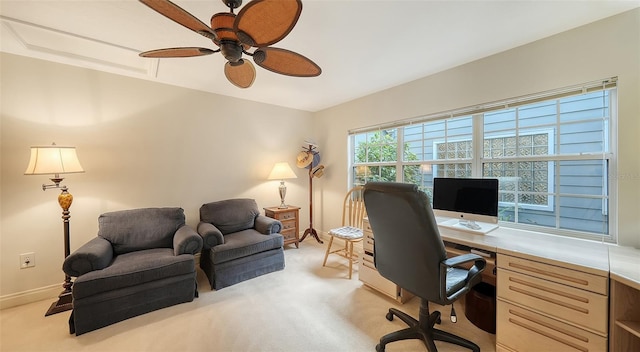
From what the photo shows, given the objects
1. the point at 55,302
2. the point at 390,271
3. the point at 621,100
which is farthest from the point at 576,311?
the point at 55,302

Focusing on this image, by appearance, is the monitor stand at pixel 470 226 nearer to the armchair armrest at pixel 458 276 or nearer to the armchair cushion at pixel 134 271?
the armchair armrest at pixel 458 276

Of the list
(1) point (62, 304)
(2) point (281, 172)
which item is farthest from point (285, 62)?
(1) point (62, 304)

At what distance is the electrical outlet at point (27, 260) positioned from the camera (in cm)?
212

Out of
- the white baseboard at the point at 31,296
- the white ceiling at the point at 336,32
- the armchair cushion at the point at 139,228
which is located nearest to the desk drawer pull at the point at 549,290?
the white ceiling at the point at 336,32

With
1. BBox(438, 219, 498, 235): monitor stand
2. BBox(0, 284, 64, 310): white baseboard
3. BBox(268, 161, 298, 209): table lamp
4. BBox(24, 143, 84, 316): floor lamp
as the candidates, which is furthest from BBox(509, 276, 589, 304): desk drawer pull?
BBox(0, 284, 64, 310): white baseboard

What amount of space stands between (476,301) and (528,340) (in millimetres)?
417

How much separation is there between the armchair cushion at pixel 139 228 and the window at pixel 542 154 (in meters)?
3.16

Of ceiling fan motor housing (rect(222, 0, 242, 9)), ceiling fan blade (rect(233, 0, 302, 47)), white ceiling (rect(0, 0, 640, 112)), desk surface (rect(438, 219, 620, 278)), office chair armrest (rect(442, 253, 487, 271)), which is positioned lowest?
office chair armrest (rect(442, 253, 487, 271))

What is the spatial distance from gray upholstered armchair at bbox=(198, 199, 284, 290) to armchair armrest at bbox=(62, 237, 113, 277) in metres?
0.80

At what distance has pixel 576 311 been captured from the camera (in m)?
1.27

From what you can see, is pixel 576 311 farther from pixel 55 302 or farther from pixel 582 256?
pixel 55 302

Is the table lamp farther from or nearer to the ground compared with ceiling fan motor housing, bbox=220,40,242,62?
nearer to the ground

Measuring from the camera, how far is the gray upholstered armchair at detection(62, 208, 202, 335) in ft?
5.79

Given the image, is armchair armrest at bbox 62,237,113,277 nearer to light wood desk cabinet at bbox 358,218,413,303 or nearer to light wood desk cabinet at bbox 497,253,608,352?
light wood desk cabinet at bbox 358,218,413,303
